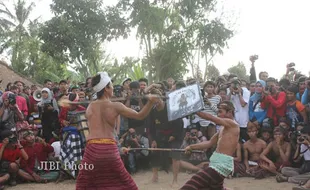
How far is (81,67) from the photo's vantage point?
58.9 ft

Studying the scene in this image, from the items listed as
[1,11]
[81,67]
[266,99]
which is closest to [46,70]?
[81,67]

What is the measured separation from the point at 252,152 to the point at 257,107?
83 centimetres

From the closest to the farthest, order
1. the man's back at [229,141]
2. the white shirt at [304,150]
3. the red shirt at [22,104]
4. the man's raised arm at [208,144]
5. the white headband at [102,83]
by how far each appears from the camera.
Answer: the white headband at [102,83] < the man's back at [229,141] < the man's raised arm at [208,144] < the white shirt at [304,150] < the red shirt at [22,104]

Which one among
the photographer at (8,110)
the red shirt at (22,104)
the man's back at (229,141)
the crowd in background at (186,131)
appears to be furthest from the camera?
the red shirt at (22,104)

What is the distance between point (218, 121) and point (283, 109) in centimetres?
322

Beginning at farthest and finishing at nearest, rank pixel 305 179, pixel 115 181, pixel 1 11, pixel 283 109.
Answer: pixel 1 11 → pixel 283 109 → pixel 305 179 → pixel 115 181

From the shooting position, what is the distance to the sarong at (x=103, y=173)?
4203mm

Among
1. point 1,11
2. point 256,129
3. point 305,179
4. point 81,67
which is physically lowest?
point 305,179

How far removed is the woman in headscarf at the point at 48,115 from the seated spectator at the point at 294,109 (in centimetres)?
446

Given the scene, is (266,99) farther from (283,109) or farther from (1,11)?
(1,11)

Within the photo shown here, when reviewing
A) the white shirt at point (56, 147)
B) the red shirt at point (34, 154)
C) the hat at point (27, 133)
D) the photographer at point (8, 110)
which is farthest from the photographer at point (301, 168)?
the photographer at point (8, 110)

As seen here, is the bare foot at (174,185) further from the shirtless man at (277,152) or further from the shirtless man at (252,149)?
the shirtless man at (277,152)

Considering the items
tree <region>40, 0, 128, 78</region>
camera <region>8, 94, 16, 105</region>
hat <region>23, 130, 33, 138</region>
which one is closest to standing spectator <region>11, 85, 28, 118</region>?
camera <region>8, 94, 16, 105</region>

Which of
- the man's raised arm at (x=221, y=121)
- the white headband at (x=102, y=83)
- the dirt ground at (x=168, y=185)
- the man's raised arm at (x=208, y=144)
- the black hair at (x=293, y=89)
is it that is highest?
the black hair at (x=293, y=89)
